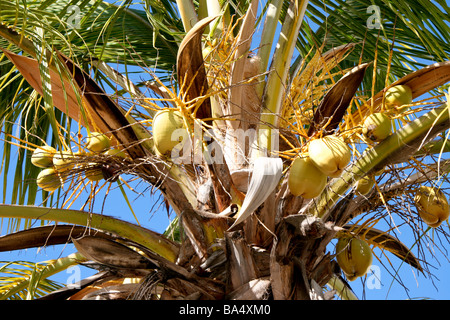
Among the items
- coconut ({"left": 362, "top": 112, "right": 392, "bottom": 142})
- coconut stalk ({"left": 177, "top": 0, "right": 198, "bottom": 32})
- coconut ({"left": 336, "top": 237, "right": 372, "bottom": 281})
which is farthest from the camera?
coconut stalk ({"left": 177, "top": 0, "right": 198, "bottom": 32})

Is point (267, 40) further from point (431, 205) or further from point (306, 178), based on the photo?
point (431, 205)

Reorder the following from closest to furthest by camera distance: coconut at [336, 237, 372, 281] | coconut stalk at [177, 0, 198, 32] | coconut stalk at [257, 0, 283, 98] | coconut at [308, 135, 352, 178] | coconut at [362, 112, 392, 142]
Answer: coconut at [308, 135, 352, 178] < coconut at [362, 112, 392, 142] < coconut at [336, 237, 372, 281] < coconut stalk at [257, 0, 283, 98] < coconut stalk at [177, 0, 198, 32]

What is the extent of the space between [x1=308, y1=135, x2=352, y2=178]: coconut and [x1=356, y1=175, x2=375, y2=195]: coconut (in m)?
0.36

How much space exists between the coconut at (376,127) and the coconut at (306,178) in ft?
0.98

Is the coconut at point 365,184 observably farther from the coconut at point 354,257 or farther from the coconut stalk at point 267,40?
the coconut stalk at point 267,40

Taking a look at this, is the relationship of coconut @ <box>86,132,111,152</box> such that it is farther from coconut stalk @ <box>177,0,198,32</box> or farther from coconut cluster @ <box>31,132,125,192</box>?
coconut stalk @ <box>177,0,198,32</box>

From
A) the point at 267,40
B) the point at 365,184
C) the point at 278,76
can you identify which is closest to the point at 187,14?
the point at 267,40

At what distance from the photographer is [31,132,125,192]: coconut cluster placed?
1.82 m

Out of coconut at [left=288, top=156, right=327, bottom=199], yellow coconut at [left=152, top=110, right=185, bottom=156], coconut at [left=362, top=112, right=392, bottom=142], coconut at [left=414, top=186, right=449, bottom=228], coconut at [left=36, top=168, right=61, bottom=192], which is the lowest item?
coconut at [left=288, top=156, right=327, bottom=199]

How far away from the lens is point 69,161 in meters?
1.84

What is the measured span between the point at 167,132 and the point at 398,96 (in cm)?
81

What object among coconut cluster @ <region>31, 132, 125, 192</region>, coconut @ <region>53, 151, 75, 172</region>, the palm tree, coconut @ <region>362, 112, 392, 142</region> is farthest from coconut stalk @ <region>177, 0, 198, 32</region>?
coconut @ <region>362, 112, 392, 142</region>
